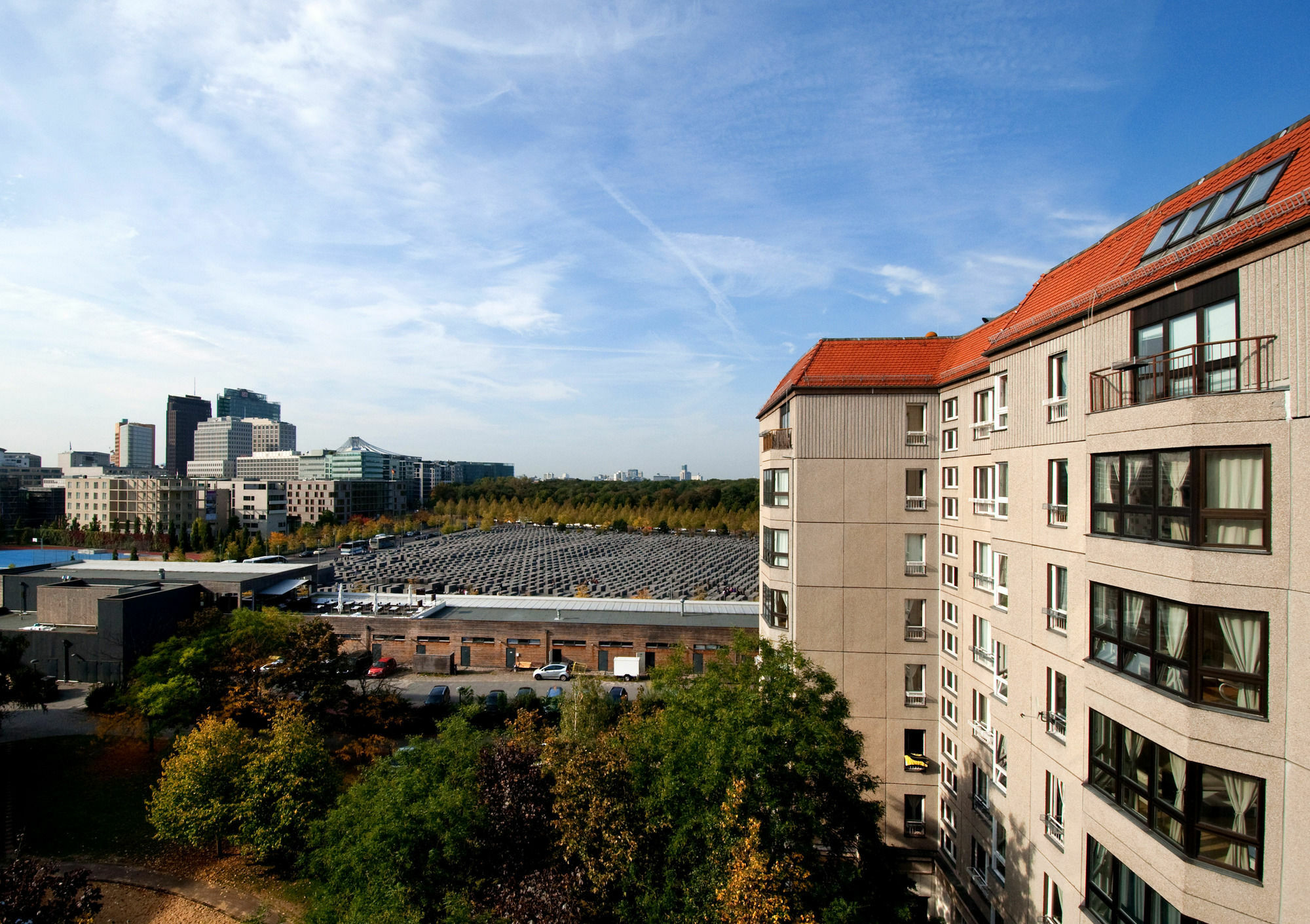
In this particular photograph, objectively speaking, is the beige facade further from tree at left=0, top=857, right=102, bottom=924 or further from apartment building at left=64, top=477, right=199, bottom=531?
apartment building at left=64, top=477, right=199, bottom=531

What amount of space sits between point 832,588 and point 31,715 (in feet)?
117

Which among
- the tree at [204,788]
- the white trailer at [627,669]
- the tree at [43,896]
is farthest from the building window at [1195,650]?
the white trailer at [627,669]

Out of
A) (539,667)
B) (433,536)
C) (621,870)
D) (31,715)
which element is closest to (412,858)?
(621,870)

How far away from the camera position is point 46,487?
11475 cm

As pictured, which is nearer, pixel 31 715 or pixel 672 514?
pixel 31 715

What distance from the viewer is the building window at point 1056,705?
10320 millimetres

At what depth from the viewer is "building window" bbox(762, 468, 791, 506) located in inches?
671

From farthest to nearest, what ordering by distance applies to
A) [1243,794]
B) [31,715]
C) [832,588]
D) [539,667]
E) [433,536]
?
1. [433,536]
2. [539,667]
3. [31,715]
4. [832,588]
5. [1243,794]

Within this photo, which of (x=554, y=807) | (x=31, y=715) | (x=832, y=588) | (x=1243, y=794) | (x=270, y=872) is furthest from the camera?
(x=31, y=715)

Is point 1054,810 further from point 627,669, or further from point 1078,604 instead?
point 627,669

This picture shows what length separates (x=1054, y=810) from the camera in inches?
417

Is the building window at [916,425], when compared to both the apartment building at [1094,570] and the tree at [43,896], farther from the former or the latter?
the tree at [43,896]

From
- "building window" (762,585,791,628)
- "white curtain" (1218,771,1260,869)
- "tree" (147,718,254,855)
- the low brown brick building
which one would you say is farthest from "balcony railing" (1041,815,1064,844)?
the low brown brick building

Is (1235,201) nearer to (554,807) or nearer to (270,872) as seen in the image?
(554,807)
